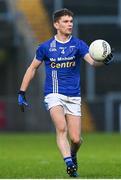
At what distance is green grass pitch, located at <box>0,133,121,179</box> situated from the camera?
12623mm

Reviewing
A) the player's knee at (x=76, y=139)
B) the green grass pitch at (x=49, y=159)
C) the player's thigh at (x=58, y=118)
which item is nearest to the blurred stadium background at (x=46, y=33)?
the green grass pitch at (x=49, y=159)

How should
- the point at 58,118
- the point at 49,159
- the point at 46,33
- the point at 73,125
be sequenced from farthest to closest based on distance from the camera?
the point at 46,33, the point at 49,159, the point at 73,125, the point at 58,118

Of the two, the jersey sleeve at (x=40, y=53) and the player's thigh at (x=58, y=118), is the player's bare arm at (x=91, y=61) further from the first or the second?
the player's thigh at (x=58, y=118)

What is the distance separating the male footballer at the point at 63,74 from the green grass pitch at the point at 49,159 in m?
0.77

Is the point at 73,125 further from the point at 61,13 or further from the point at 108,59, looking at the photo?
the point at 61,13

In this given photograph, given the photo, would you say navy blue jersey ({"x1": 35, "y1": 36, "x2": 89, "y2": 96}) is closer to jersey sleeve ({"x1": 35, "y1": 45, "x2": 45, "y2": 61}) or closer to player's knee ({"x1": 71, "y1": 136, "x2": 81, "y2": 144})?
jersey sleeve ({"x1": 35, "y1": 45, "x2": 45, "y2": 61})

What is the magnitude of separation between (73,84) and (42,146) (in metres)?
10.8

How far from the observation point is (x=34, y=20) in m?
37.6

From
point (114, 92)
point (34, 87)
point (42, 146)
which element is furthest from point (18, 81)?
point (42, 146)

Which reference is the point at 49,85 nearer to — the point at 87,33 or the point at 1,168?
the point at 1,168

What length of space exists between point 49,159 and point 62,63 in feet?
16.9

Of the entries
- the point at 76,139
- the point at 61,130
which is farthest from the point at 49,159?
the point at 61,130

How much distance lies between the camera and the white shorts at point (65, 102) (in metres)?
12.1

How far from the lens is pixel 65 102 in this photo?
12.2m
